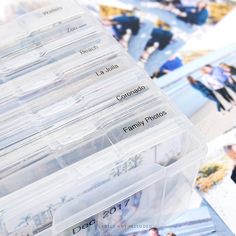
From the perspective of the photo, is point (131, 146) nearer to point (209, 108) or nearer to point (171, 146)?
point (171, 146)

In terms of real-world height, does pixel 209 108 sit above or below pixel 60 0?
below

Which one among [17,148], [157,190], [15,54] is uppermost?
[15,54]

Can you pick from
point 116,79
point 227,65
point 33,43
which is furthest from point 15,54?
point 227,65

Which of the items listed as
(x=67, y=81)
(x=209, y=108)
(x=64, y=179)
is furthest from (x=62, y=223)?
(x=209, y=108)

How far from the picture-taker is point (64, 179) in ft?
1.62

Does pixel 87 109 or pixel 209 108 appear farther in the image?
pixel 209 108

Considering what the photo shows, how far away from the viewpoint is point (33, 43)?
61cm

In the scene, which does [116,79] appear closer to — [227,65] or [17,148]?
[17,148]

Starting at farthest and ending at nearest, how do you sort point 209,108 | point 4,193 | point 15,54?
point 209,108, point 15,54, point 4,193

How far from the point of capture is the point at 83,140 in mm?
528

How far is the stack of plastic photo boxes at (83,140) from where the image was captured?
1.63ft

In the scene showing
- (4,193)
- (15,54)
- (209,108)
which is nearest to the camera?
(4,193)

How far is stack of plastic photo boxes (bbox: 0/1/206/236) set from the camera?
0.50 metres

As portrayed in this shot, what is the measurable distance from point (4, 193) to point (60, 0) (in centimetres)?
31
